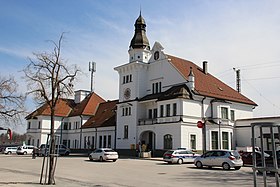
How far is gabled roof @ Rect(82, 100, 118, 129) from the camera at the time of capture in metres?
58.3

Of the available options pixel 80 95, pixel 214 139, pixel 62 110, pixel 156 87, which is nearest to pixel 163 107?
pixel 156 87

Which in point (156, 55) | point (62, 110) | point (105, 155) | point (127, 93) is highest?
point (156, 55)

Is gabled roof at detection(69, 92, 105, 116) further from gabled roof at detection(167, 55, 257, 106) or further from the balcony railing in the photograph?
gabled roof at detection(167, 55, 257, 106)

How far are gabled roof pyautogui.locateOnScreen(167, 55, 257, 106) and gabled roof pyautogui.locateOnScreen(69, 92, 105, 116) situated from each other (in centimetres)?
2308

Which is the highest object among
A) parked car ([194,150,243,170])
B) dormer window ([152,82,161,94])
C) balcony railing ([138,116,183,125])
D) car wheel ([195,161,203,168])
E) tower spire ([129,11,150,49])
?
tower spire ([129,11,150,49])

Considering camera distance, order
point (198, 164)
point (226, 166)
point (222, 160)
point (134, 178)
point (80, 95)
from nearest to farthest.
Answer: point (134, 178)
point (226, 166)
point (222, 160)
point (198, 164)
point (80, 95)

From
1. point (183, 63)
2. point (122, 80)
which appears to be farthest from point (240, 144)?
point (122, 80)

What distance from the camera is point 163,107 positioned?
1745 inches

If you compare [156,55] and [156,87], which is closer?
[156,87]

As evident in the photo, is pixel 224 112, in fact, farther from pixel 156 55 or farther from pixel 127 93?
pixel 127 93

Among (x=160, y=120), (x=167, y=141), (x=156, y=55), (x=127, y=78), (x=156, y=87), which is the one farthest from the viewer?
(x=127, y=78)

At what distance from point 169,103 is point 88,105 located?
28.6m

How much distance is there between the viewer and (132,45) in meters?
54.6

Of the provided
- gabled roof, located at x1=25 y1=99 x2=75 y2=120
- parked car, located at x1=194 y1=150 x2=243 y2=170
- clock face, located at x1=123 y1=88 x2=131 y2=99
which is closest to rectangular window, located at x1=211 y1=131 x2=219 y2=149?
clock face, located at x1=123 y1=88 x2=131 y2=99
